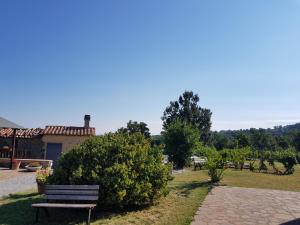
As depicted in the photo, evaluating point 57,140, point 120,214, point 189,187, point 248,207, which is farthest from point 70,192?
point 57,140

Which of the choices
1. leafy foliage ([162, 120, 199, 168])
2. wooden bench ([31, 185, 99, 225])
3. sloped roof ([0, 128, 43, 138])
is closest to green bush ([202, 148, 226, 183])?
wooden bench ([31, 185, 99, 225])

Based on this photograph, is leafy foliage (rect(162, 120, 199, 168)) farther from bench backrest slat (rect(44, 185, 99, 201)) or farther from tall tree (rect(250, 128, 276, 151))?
tall tree (rect(250, 128, 276, 151))

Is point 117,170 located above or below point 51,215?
above

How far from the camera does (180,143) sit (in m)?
24.4

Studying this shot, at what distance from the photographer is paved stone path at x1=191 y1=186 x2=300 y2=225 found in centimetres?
845

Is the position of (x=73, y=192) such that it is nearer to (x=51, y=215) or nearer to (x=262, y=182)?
(x=51, y=215)

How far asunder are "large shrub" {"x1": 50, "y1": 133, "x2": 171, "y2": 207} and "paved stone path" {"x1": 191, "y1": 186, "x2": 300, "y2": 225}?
155 centimetres

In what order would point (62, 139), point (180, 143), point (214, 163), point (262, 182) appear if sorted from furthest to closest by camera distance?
point (62, 139)
point (180, 143)
point (262, 182)
point (214, 163)

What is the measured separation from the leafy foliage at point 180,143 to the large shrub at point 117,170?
13.8 metres

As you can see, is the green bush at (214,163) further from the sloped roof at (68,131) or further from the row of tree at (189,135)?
the sloped roof at (68,131)

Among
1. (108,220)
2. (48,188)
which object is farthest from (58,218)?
(108,220)

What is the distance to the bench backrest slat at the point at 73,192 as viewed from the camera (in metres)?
8.59

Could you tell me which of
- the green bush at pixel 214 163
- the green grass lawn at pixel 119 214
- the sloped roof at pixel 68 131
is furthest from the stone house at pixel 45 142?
the green grass lawn at pixel 119 214

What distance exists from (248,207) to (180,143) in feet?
47.6
